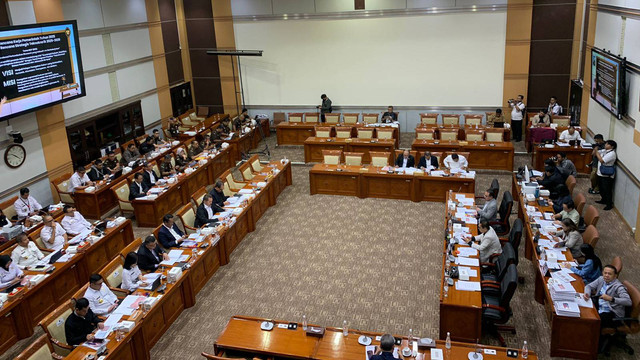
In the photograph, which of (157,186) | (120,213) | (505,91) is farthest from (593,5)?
(120,213)

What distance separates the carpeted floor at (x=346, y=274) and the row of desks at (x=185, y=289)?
0.17 metres

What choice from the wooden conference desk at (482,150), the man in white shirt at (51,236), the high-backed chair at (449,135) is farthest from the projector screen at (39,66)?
the high-backed chair at (449,135)

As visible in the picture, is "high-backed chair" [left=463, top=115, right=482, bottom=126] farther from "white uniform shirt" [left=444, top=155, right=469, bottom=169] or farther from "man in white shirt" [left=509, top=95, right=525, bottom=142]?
"white uniform shirt" [left=444, top=155, right=469, bottom=169]

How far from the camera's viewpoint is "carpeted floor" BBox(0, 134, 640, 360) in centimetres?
795

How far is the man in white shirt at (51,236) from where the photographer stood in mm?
9453

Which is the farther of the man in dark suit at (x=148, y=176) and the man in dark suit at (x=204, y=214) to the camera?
the man in dark suit at (x=148, y=176)

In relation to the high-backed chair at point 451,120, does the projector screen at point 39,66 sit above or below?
above

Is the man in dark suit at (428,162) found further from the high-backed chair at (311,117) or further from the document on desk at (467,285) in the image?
the high-backed chair at (311,117)

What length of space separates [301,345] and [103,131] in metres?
10.5

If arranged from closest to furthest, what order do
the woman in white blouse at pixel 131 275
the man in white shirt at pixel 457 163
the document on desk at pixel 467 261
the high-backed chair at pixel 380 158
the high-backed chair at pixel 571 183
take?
the woman in white blouse at pixel 131 275 < the document on desk at pixel 467 261 < the high-backed chair at pixel 571 183 < the man in white shirt at pixel 457 163 < the high-backed chair at pixel 380 158

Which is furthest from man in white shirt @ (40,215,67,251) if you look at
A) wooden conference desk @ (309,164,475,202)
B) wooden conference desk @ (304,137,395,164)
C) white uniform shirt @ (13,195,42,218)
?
wooden conference desk @ (304,137,395,164)

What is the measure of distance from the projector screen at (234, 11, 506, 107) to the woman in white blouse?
37.7ft

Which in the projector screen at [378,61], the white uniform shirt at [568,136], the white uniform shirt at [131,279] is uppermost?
the projector screen at [378,61]

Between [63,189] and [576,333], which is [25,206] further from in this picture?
[576,333]
